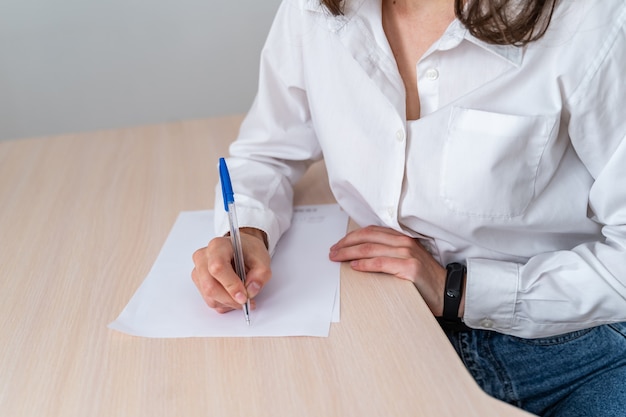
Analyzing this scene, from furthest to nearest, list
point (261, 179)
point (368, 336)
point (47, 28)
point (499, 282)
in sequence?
point (47, 28) → point (261, 179) → point (499, 282) → point (368, 336)

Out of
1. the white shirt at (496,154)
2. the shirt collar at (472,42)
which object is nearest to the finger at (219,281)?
the white shirt at (496,154)

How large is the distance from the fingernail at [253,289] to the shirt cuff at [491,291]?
294mm

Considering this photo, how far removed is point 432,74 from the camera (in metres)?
0.98

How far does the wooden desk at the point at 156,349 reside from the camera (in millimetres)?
771

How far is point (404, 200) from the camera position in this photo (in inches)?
40.4

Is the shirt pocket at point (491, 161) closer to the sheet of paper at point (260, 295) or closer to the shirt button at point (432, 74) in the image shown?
the shirt button at point (432, 74)

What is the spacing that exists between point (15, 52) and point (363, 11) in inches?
55.6

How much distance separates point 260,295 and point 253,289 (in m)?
0.04

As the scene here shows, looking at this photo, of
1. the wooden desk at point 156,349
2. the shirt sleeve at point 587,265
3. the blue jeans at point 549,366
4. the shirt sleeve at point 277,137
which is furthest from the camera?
the shirt sleeve at point 277,137

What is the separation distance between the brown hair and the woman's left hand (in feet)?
1.03

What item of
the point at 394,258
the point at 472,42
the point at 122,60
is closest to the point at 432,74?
the point at 472,42

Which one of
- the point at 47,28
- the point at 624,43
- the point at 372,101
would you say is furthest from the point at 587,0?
the point at 47,28

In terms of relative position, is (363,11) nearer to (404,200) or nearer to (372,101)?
(372,101)

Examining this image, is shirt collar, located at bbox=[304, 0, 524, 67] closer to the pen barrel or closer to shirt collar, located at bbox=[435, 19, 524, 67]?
shirt collar, located at bbox=[435, 19, 524, 67]
